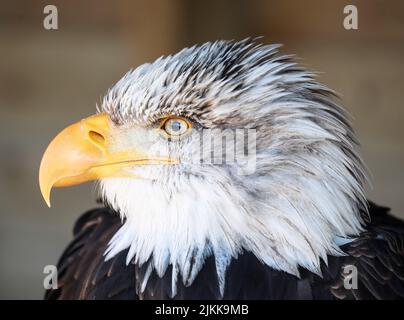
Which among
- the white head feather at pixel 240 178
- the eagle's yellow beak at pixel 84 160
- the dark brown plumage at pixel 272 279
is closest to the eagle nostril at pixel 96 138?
the eagle's yellow beak at pixel 84 160

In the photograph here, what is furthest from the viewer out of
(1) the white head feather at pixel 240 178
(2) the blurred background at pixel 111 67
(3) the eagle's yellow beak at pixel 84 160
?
(2) the blurred background at pixel 111 67

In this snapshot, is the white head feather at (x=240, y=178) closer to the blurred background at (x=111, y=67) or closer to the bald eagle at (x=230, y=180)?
the bald eagle at (x=230, y=180)

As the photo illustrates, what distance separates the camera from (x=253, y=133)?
2.46 metres

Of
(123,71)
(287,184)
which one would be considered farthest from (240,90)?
(123,71)

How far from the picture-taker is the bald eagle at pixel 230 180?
2.44 m

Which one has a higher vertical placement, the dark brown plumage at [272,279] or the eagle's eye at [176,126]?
the eagle's eye at [176,126]

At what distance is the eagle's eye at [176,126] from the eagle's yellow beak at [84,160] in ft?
0.35

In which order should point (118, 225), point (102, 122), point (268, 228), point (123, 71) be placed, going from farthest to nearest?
point (123, 71) < point (118, 225) < point (102, 122) < point (268, 228)

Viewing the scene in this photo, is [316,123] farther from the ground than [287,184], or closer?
farther from the ground

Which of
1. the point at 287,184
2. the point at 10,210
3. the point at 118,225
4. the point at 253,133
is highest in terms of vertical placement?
the point at 253,133

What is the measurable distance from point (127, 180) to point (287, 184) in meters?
0.51

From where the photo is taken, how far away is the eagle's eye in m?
2.46

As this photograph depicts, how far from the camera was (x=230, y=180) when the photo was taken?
2.42 metres
